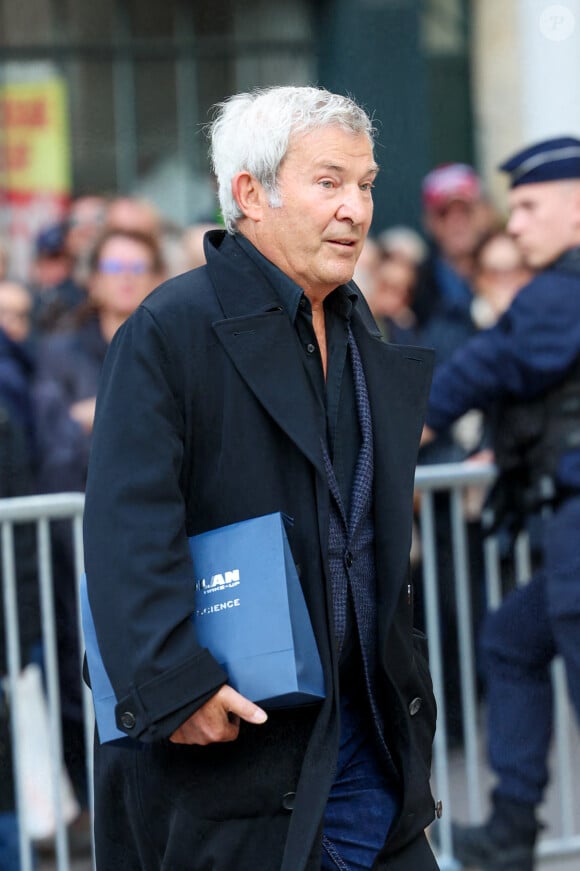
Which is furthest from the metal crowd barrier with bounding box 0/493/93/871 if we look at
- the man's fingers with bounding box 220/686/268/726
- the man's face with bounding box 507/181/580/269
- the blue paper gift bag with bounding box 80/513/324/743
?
the man's fingers with bounding box 220/686/268/726

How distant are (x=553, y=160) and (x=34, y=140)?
21.9 feet

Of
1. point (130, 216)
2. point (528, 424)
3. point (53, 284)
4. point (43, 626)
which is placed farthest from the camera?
point (53, 284)

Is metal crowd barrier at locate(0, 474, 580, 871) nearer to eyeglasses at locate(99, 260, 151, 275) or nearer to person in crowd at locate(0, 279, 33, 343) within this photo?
eyeglasses at locate(99, 260, 151, 275)

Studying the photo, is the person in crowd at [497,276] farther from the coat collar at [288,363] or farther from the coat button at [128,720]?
the coat button at [128,720]

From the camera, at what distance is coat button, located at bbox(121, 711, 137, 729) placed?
8.93 feet

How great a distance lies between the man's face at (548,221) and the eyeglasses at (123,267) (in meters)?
1.55

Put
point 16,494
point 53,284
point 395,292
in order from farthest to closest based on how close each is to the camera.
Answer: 1. point 395,292
2. point 53,284
3. point 16,494

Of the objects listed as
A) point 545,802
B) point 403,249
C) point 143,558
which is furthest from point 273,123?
point 403,249

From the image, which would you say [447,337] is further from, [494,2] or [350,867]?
[494,2]

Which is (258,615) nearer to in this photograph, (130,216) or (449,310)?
(449,310)

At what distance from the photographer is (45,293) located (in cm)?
680

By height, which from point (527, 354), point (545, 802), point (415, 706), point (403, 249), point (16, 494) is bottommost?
point (545, 802)

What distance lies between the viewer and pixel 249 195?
9.79 feet

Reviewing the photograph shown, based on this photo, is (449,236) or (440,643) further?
(449,236)
